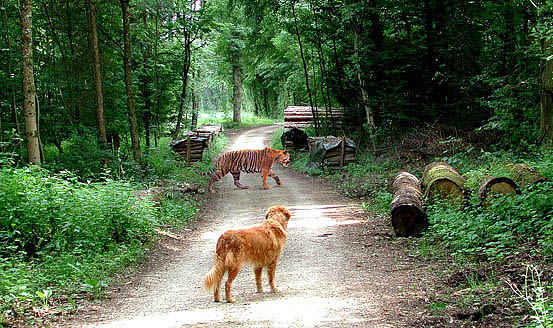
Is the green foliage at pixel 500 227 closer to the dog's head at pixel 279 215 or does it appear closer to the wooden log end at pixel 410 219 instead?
the wooden log end at pixel 410 219

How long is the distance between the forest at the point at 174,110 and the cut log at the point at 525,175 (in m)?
0.25

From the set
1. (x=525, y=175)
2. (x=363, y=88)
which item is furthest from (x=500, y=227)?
(x=363, y=88)

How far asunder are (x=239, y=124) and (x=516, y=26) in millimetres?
31684

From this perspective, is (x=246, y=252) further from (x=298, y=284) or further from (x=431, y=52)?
(x=431, y=52)

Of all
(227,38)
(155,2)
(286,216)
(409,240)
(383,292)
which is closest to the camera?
(383,292)

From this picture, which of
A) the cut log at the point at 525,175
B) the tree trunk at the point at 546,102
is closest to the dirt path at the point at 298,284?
the cut log at the point at 525,175

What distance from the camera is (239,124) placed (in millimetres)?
46156

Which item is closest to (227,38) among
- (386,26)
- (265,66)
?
(265,66)

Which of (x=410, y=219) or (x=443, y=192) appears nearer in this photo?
(x=410, y=219)

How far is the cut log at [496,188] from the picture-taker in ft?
29.9

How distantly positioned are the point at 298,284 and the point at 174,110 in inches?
959

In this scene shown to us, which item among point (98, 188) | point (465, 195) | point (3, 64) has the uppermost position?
point (3, 64)

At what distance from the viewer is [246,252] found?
6234 millimetres

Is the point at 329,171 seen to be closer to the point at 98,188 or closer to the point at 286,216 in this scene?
the point at 98,188
